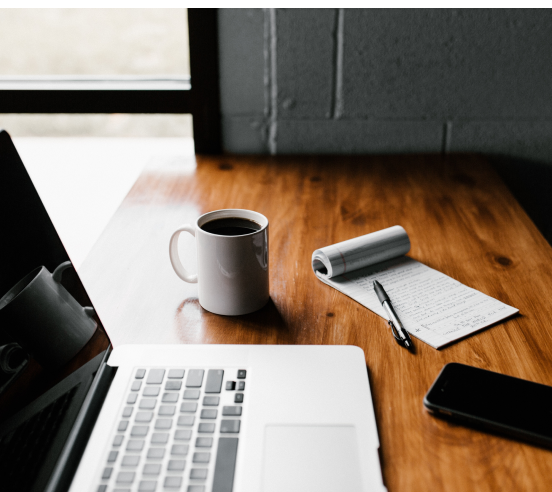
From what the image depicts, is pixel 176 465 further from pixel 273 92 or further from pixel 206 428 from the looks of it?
pixel 273 92

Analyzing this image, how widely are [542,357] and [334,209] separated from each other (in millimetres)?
528

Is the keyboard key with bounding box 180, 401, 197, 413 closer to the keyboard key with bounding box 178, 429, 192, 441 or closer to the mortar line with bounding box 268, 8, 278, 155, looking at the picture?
the keyboard key with bounding box 178, 429, 192, 441

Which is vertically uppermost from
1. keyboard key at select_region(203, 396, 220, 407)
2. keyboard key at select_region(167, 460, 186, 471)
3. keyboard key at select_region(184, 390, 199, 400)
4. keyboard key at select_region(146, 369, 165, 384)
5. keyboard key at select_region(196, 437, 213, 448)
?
keyboard key at select_region(167, 460, 186, 471)

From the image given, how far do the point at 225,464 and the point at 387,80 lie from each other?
1.15m

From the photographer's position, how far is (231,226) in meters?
0.73

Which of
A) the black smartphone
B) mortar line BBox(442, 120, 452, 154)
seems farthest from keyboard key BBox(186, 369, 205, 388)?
mortar line BBox(442, 120, 452, 154)

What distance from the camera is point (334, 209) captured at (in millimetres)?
1066

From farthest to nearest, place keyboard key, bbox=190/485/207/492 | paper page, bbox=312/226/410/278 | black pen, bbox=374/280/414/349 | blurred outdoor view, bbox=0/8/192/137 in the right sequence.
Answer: blurred outdoor view, bbox=0/8/192/137 < paper page, bbox=312/226/410/278 < black pen, bbox=374/280/414/349 < keyboard key, bbox=190/485/207/492

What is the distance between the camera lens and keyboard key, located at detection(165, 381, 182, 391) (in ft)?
1.82

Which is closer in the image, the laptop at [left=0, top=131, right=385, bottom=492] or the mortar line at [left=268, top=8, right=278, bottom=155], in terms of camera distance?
the laptop at [left=0, top=131, right=385, bottom=492]

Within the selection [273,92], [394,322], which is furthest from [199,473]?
[273,92]

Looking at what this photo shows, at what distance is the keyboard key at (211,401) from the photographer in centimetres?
53

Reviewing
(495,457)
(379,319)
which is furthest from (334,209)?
(495,457)

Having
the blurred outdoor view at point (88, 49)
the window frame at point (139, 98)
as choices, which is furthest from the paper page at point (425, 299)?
the blurred outdoor view at point (88, 49)
